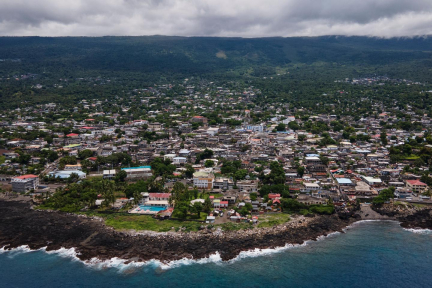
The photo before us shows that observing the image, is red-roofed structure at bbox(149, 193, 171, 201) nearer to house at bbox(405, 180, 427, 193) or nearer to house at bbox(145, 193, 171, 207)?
house at bbox(145, 193, 171, 207)

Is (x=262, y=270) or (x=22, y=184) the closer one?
(x=262, y=270)

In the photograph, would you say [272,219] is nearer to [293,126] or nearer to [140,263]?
[140,263]

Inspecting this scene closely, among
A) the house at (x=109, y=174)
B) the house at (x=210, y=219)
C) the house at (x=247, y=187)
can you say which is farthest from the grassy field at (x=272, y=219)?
the house at (x=109, y=174)

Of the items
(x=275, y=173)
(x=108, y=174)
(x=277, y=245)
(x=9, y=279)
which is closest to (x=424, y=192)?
(x=275, y=173)

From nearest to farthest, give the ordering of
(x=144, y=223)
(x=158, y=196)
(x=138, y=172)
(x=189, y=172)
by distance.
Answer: (x=144, y=223)
(x=158, y=196)
(x=189, y=172)
(x=138, y=172)

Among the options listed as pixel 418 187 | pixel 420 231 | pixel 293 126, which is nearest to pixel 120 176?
pixel 420 231

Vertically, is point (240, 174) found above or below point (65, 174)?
above
